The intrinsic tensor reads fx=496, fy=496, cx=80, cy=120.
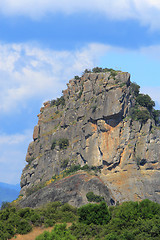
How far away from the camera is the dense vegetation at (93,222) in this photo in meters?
55.9

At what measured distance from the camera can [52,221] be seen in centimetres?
6750

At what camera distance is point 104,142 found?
108 meters

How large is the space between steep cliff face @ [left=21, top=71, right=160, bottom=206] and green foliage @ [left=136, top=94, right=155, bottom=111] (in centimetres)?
358

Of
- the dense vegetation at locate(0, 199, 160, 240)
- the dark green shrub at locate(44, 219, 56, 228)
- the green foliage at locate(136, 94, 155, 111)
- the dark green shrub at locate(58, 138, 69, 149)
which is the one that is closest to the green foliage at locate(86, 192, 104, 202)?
the dark green shrub at locate(58, 138, 69, 149)

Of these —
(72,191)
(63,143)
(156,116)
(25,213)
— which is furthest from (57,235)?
(156,116)

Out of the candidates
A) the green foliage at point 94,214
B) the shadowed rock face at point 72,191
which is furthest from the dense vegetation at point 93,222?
the shadowed rock face at point 72,191

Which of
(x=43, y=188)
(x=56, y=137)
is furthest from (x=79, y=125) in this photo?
(x=43, y=188)

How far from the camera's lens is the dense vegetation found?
55.9 m

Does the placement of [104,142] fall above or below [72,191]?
above

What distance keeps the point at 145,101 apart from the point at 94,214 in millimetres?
54890

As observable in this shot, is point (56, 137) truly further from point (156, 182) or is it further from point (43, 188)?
point (156, 182)

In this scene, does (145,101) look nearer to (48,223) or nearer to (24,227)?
(48,223)

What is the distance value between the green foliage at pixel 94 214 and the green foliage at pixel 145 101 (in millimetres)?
52450

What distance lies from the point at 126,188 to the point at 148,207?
3754cm
